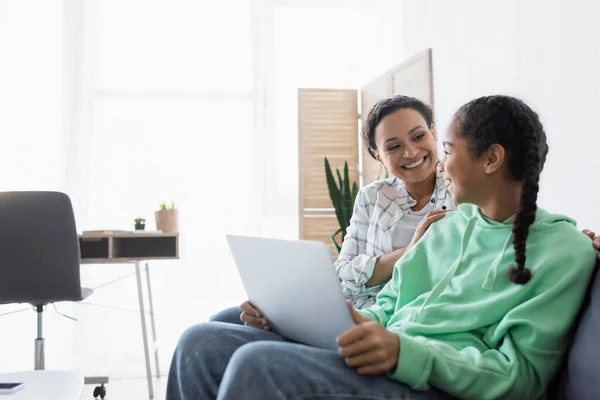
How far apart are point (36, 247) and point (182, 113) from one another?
2.13m

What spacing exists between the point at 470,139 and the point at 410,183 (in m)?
0.55

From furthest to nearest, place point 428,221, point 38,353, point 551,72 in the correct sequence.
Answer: point 38,353
point 551,72
point 428,221

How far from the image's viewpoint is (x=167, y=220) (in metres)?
3.29

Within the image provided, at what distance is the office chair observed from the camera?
2307 millimetres

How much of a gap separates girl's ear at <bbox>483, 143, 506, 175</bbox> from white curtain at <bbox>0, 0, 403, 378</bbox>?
290cm

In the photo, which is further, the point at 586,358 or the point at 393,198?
the point at 393,198

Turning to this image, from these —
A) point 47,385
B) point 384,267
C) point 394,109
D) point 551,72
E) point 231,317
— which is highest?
point 551,72

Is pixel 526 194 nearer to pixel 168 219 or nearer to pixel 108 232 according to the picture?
pixel 108 232

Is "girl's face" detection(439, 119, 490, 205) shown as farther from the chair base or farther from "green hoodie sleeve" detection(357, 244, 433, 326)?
the chair base

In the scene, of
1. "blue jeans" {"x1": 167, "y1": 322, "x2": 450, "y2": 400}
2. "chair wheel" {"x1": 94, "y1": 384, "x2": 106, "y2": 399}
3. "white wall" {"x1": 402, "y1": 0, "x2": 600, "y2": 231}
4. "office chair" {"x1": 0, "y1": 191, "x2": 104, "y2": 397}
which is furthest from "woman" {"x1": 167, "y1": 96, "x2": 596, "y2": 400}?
"chair wheel" {"x1": 94, "y1": 384, "x2": 106, "y2": 399}

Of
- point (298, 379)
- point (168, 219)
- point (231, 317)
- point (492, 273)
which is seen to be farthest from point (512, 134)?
point (168, 219)

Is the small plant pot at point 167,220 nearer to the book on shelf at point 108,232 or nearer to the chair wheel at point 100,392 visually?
the book on shelf at point 108,232

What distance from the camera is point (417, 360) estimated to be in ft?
2.78

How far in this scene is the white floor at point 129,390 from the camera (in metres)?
2.86
